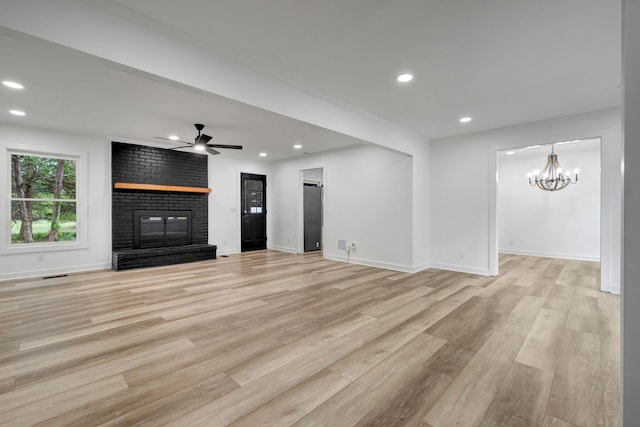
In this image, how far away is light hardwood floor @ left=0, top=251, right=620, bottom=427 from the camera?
1.62 m

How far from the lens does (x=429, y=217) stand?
5.56 metres

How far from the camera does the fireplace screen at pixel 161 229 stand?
5920mm

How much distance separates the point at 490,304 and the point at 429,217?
2.41 meters

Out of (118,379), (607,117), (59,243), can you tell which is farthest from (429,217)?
(59,243)

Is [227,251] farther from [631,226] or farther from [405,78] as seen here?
[631,226]

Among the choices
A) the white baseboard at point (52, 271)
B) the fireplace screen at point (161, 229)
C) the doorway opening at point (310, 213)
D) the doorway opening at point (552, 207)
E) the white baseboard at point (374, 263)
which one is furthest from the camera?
the doorway opening at point (310, 213)

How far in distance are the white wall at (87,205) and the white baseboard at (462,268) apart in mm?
6536

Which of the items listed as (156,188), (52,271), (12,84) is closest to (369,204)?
(156,188)

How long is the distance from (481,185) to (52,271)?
25.5 ft

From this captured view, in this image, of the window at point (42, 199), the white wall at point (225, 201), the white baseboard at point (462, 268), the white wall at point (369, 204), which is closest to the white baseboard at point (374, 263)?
the white wall at point (369, 204)

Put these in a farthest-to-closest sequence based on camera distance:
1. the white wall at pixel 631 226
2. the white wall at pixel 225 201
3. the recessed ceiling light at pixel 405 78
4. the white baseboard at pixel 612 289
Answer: the white wall at pixel 225 201 < the white baseboard at pixel 612 289 < the recessed ceiling light at pixel 405 78 < the white wall at pixel 631 226

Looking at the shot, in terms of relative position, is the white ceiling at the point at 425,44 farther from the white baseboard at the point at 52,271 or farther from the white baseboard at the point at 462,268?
the white baseboard at the point at 52,271

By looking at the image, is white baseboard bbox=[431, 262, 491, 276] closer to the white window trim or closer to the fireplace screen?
the fireplace screen

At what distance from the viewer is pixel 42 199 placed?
16.5 feet
